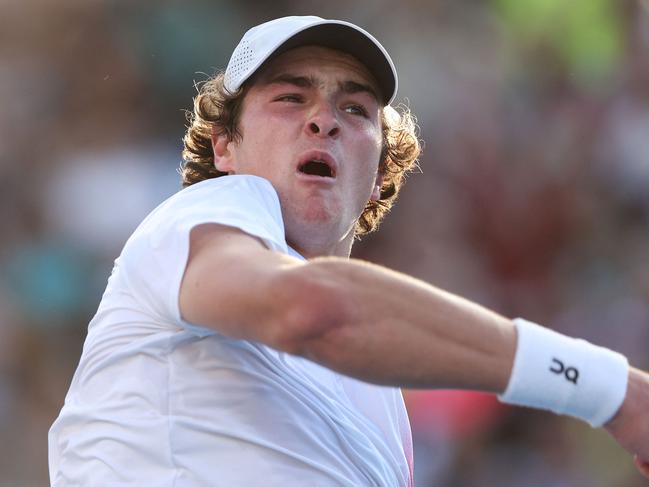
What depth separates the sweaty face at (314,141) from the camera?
3283 mm

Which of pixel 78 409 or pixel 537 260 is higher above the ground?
pixel 537 260

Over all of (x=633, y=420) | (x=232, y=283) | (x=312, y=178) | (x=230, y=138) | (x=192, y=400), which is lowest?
(x=192, y=400)

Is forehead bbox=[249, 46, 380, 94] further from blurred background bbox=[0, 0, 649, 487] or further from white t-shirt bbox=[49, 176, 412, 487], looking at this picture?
blurred background bbox=[0, 0, 649, 487]

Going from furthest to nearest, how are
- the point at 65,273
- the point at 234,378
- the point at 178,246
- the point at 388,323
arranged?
the point at 65,273, the point at 234,378, the point at 178,246, the point at 388,323

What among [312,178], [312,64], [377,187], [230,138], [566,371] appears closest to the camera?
[566,371]

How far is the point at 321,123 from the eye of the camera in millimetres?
3363

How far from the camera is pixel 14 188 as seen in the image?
258 inches

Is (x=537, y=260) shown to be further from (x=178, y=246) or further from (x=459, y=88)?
(x=178, y=246)

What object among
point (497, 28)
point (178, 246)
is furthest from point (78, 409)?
point (497, 28)

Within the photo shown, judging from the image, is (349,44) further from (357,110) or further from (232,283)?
(232,283)

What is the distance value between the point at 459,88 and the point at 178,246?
4572mm

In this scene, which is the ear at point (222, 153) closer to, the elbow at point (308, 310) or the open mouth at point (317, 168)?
the open mouth at point (317, 168)

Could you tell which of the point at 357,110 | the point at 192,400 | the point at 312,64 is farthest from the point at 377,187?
the point at 192,400

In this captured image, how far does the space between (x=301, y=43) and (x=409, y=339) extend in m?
1.66
